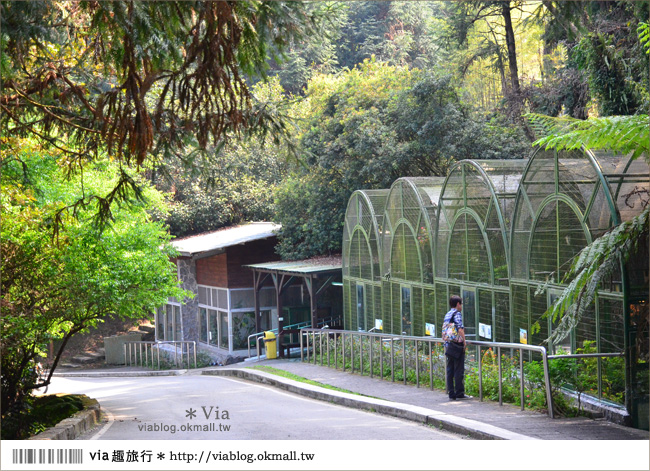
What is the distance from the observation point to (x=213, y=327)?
27391mm

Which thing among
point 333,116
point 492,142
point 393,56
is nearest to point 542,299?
point 492,142

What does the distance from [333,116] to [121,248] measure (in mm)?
11716

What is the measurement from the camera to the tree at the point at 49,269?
11758 mm

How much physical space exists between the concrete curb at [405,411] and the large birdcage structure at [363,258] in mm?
5409

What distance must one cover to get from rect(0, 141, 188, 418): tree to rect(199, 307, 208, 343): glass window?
1264 cm

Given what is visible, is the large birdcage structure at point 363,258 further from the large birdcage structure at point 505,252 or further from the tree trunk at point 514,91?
the tree trunk at point 514,91

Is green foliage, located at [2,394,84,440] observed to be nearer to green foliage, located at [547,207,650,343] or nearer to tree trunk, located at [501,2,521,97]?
green foliage, located at [547,207,650,343]

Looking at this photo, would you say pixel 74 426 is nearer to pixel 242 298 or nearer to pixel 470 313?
pixel 470 313

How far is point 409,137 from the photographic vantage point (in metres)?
22.9

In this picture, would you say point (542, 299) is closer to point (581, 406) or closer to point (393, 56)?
point (581, 406)

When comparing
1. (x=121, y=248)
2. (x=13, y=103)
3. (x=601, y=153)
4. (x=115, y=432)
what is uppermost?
(x=13, y=103)

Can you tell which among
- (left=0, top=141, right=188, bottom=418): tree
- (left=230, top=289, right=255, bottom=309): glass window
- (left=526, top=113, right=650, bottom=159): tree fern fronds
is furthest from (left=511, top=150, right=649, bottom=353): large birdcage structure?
(left=230, top=289, right=255, bottom=309): glass window

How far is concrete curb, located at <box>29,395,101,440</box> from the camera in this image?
845 centimetres

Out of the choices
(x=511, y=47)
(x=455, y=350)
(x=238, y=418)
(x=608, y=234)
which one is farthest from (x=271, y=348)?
(x=608, y=234)
